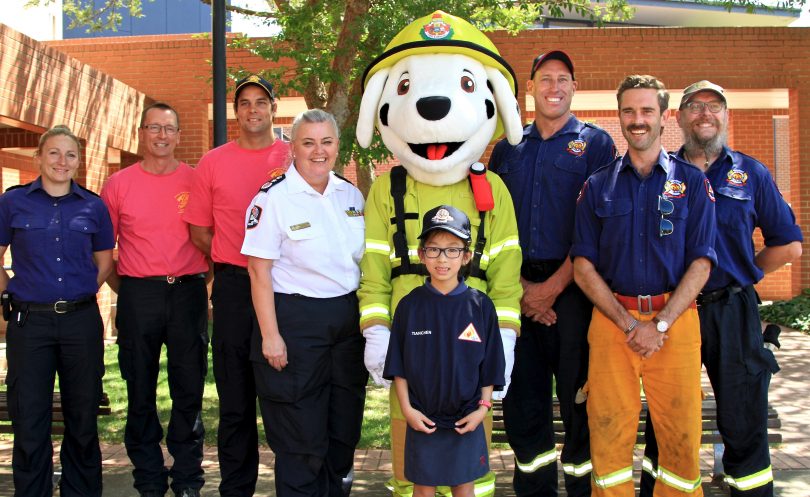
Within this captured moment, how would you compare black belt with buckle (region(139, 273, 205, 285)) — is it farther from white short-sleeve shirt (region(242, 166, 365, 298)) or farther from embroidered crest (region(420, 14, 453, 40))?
embroidered crest (region(420, 14, 453, 40))

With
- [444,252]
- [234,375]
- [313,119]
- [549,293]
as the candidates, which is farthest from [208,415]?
[444,252]

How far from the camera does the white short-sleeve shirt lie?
12.6ft

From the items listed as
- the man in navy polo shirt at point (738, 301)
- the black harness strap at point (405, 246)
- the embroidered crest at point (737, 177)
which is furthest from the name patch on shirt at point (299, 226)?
the embroidered crest at point (737, 177)

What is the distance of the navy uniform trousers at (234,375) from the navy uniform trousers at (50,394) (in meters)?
0.68

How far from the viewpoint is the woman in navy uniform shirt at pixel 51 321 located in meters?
4.21

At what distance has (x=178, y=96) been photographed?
13.4 meters

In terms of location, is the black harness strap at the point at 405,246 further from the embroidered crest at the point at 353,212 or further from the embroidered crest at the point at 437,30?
the embroidered crest at the point at 437,30

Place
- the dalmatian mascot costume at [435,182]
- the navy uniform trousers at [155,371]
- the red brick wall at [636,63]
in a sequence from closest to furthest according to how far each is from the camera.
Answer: the dalmatian mascot costume at [435,182] < the navy uniform trousers at [155,371] < the red brick wall at [636,63]

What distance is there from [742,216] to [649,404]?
3.57 feet

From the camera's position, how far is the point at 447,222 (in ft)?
11.2

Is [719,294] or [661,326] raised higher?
[719,294]

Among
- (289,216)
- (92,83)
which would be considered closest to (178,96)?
(92,83)

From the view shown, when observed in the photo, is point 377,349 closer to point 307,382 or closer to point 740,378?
point 307,382

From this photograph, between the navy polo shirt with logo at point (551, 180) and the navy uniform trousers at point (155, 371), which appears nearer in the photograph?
the navy polo shirt with logo at point (551, 180)
